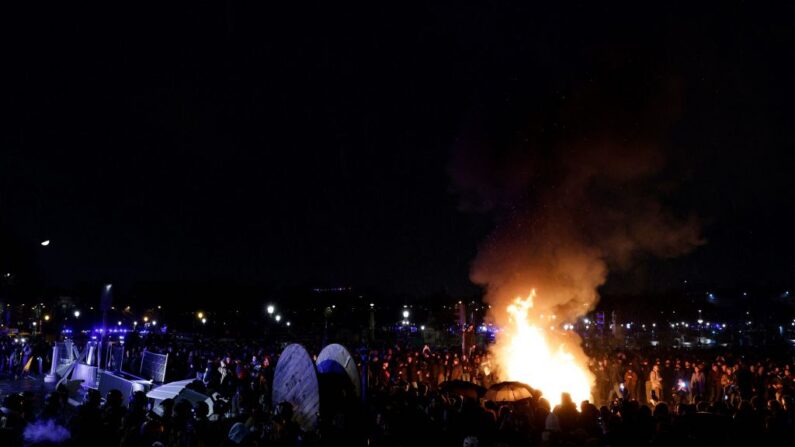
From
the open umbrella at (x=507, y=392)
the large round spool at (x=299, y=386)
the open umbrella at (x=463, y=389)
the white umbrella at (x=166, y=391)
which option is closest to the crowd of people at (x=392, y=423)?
the open umbrella at (x=463, y=389)

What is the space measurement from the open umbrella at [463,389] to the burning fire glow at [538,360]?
190 inches

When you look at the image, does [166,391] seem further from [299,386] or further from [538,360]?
[538,360]

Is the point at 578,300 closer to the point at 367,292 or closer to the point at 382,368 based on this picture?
the point at 382,368

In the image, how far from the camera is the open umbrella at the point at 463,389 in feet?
49.0

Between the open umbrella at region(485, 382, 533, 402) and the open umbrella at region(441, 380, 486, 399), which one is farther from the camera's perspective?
the open umbrella at region(441, 380, 486, 399)

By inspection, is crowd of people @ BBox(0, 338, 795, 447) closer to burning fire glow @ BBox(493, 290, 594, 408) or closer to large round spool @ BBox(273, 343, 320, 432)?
large round spool @ BBox(273, 343, 320, 432)

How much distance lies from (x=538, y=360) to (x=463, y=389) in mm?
11865

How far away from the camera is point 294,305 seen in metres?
94.8

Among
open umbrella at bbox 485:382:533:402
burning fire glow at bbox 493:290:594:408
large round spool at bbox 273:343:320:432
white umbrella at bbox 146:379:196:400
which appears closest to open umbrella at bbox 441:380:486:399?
open umbrella at bbox 485:382:533:402

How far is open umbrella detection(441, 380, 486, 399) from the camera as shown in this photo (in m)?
14.9

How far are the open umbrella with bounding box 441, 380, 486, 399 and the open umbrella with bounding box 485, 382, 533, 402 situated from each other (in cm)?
38

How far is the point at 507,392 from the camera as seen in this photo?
14695mm

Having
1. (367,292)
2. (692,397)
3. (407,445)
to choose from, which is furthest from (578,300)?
(367,292)

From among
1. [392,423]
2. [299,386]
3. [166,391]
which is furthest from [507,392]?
[166,391]
